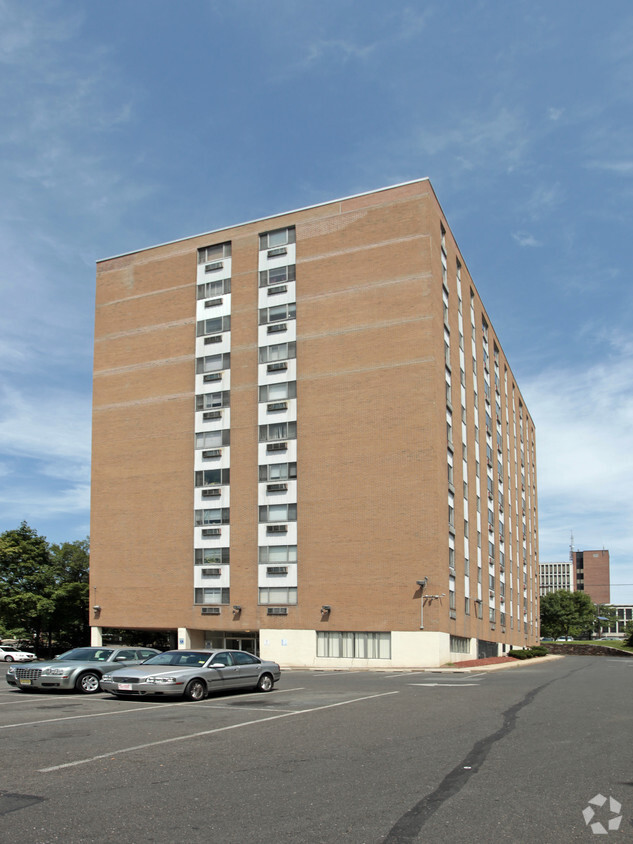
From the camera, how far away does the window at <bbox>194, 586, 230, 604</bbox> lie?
50844 millimetres

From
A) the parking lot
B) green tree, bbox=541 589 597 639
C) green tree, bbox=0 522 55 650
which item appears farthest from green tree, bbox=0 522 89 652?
green tree, bbox=541 589 597 639

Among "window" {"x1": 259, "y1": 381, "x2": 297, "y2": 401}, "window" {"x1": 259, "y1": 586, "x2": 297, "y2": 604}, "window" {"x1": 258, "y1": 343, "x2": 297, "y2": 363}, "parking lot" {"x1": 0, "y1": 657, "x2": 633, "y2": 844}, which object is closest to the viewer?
"parking lot" {"x1": 0, "y1": 657, "x2": 633, "y2": 844}

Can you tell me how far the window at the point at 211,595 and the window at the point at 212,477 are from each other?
22.3 ft

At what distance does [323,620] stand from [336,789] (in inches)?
1571

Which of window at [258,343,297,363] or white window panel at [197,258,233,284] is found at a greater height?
white window panel at [197,258,233,284]

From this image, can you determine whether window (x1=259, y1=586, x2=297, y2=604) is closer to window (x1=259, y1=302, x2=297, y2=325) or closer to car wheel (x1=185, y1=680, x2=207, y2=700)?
window (x1=259, y1=302, x2=297, y2=325)

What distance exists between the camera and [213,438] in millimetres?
52750

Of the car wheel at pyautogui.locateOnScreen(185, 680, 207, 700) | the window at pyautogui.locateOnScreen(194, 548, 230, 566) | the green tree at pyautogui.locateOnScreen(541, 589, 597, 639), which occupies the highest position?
the window at pyautogui.locateOnScreen(194, 548, 230, 566)

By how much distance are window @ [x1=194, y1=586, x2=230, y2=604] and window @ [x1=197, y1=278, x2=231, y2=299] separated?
2012 cm

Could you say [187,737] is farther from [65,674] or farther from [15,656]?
[15,656]

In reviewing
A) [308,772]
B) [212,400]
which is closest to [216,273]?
[212,400]

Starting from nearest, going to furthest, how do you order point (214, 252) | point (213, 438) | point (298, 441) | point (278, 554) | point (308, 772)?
point (308, 772), point (278, 554), point (298, 441), point (213, 438), point (214, 252)

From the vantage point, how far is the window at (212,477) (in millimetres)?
51656

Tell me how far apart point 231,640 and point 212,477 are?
11.2m
